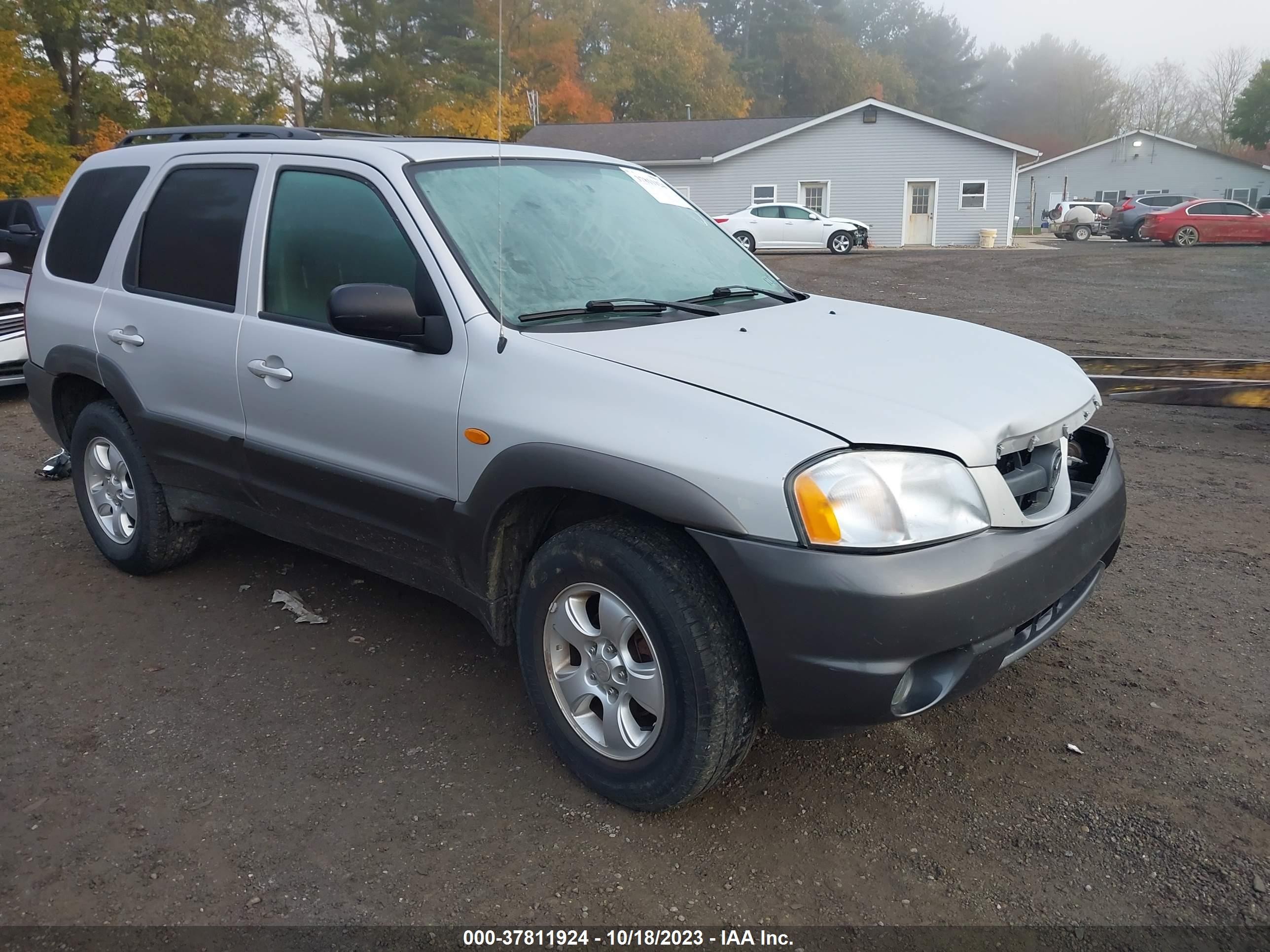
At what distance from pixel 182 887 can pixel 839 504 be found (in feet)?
6.62

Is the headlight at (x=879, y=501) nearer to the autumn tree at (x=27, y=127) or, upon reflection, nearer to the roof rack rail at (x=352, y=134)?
the roof rack rail at (x=352, y=134)

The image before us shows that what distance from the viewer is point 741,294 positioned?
384cm

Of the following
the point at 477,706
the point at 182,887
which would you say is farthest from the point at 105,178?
the point at 182,887

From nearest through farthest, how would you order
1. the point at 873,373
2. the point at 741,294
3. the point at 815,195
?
the point at 873,373
the point at 741,294
the point at 815,195

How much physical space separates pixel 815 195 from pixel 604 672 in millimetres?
36729

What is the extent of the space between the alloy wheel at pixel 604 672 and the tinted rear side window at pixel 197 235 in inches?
77.5

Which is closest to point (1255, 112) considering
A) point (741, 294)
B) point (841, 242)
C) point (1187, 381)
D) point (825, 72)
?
point (825, 72)

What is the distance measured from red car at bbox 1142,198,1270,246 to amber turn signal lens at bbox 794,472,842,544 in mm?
33088

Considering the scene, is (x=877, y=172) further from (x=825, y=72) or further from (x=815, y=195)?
(x=825, y=72)

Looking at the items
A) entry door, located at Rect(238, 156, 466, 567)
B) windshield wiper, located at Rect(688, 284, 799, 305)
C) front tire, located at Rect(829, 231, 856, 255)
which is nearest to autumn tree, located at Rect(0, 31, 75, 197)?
entry door, located at Rect(238, 156, 466, 567)

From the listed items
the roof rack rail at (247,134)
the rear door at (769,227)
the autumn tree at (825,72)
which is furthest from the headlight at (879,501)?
the autumn tree at (825,72)

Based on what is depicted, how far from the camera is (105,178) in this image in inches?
183

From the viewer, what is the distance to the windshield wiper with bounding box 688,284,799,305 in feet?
12.2

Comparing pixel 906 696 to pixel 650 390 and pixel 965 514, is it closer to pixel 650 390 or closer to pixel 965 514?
pixel 965 514
